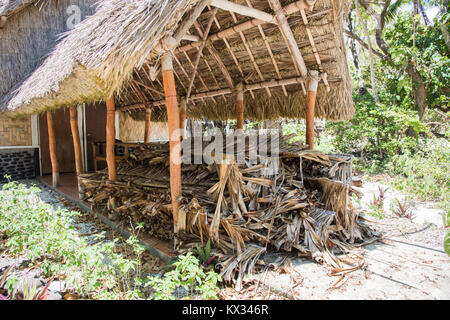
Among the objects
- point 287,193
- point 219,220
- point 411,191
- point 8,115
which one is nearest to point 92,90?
point 219,220

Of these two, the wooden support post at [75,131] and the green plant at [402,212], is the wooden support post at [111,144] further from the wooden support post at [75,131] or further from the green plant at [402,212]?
the green plant at [402,212]

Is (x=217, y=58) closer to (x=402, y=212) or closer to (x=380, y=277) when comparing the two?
(x=380, y=277)

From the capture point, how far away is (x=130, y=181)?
3.77 metres

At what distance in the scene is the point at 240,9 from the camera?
109 inches

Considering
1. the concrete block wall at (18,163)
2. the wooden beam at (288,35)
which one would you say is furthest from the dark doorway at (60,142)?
the wooden beam at (288,35)

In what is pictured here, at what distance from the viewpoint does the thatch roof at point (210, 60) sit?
2.25 meters

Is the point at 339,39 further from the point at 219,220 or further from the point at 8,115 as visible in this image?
the point at 8,115

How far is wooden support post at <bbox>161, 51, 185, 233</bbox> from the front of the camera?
8.85 ft

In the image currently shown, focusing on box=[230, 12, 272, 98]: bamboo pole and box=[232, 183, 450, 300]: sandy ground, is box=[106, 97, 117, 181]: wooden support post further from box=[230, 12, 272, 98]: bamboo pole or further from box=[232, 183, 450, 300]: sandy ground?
box=[232, 183, 450, 300]: sandy ground

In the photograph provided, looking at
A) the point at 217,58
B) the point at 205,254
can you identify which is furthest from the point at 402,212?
the point at 217,58

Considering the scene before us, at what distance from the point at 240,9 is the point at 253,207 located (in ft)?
7.29

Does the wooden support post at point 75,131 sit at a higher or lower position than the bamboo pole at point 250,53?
lower

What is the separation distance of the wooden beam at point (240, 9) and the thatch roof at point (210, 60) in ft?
1.00

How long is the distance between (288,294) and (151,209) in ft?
6.27
